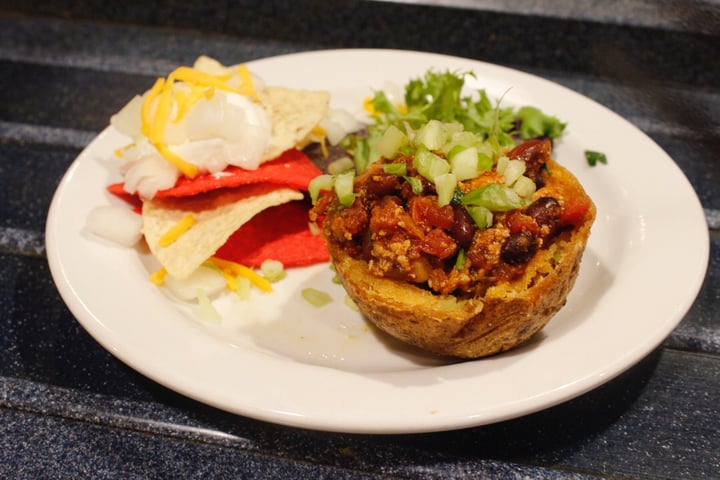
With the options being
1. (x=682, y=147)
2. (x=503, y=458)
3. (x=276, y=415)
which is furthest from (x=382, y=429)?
(x=682, y=147)

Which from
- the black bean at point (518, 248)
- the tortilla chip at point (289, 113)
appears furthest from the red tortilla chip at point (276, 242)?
the black bean at point (518, 248)

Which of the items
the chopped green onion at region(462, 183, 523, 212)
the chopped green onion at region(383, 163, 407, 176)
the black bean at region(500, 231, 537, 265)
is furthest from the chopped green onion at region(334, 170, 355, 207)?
the black bean at region(500, 231, 537, 265)

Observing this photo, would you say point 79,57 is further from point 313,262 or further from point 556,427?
point 556,427

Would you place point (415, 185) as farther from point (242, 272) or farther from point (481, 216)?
point (242, 272)

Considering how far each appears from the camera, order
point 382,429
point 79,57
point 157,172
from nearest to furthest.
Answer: point 382,429
point 157,172
point 79,57

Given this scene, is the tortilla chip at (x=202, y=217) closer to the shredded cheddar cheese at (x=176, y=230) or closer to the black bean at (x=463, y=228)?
the shredded cheddar cheese at (x=176, y=230)

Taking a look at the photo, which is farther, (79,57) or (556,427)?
(79,57)

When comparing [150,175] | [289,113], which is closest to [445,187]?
[289,113]
